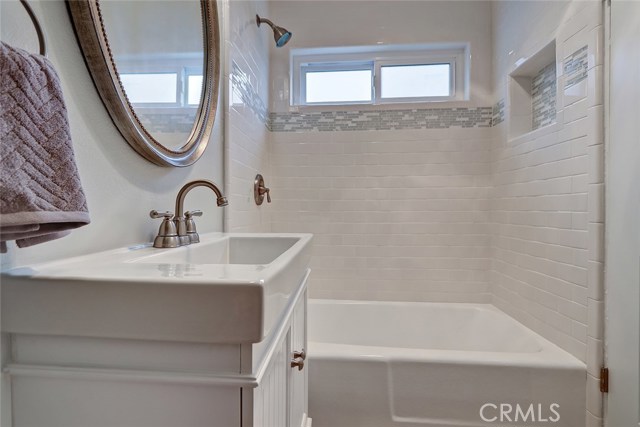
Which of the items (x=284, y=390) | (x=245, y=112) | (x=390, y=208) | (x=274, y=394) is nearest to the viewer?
(x=274, y=394)

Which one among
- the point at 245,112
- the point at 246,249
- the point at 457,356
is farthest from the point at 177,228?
the point at 457,356

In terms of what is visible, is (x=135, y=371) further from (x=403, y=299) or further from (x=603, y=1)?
(x=403, y=299)

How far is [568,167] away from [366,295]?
139 centimetres

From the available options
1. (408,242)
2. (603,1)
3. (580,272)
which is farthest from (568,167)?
(408,242)

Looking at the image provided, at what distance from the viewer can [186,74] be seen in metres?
1.19

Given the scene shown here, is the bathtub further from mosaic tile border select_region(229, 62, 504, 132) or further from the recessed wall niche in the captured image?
mosaic tile border select_region(229, 62, 504, 132)

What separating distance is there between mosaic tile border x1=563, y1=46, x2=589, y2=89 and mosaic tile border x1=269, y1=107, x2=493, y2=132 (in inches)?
29.2

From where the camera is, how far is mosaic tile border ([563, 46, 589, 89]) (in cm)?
141

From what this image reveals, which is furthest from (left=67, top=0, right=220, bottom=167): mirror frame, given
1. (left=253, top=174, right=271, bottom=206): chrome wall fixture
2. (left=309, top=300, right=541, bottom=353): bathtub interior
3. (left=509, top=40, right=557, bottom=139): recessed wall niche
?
(left=509, top=40, right=557, bottom=139): recessed wall niche

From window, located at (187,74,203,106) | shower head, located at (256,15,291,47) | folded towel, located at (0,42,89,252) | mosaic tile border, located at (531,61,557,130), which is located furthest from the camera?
shower head, located at (256,15,291,47)

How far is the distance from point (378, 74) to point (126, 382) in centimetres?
237

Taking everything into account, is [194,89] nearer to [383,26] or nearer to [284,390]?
[284,390]

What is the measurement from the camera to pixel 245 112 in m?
1.83

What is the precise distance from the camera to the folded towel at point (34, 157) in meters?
0.43
